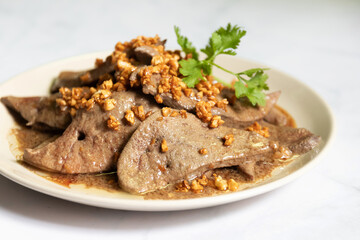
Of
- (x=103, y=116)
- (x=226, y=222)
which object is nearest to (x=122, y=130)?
(x=103, y=116)

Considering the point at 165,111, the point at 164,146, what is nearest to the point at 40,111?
the point at 165,111

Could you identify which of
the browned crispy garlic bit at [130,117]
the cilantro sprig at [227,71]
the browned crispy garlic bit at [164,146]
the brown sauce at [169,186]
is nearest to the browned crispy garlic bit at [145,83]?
the browned crispy garlic bit at [130,117]

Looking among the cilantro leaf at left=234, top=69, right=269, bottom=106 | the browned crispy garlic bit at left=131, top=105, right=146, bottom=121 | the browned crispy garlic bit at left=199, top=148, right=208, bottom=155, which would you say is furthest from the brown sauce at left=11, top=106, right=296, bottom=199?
the cilantro leaf at left=234, top=69, right=269, bottom=106

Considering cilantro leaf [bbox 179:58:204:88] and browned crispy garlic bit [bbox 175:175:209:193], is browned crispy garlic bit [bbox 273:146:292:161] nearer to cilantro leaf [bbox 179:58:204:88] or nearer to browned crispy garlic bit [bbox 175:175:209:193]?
browned crispy garlic bit [bbox 175:175:209:193]

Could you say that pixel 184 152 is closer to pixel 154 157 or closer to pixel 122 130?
pixel 154 157

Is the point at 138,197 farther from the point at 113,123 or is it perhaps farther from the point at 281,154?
the point at 281,154
